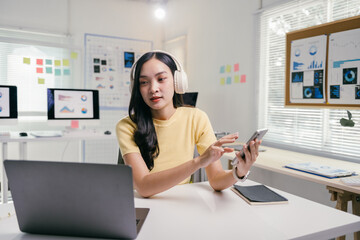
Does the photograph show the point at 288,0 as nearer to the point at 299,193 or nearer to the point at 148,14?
the point at 299,193

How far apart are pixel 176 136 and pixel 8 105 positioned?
2.42 meters

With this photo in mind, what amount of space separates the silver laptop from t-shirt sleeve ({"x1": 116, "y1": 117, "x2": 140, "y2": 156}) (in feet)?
1.61

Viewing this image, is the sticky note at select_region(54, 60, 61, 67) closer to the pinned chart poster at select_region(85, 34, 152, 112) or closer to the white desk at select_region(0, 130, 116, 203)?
the pinned chart poster at select_region(85, 34, 152, 112)

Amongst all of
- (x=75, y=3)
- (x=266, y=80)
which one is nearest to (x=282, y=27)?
(x=266, y=80)

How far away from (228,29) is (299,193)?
1.98 m

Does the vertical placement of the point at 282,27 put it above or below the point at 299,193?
above

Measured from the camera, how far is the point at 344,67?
2184mm

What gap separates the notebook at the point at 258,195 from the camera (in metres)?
1.00

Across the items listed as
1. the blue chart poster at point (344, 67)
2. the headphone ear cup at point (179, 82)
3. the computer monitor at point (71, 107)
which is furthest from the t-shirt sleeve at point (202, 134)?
the computer monitor at point (71, 107)

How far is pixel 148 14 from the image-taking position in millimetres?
4812

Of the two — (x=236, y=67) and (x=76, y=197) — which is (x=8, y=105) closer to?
(x=236, y=67)

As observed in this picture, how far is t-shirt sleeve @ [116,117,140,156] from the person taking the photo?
120 cm

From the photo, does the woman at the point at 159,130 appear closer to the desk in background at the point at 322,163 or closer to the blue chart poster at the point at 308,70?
the desk in background at the point at 322,163

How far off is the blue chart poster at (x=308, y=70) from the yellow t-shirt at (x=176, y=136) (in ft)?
4.66
